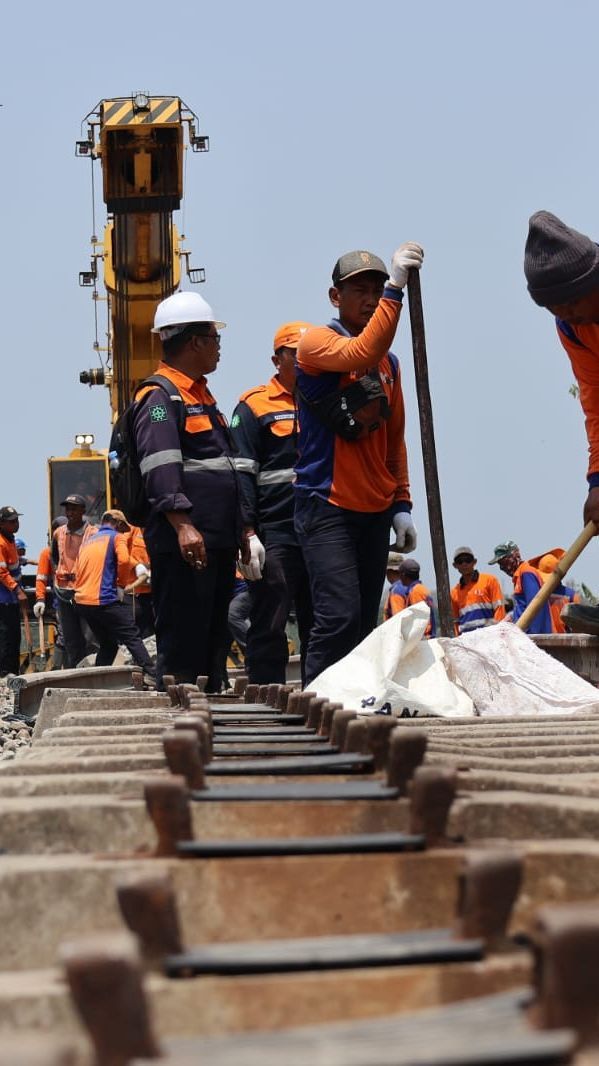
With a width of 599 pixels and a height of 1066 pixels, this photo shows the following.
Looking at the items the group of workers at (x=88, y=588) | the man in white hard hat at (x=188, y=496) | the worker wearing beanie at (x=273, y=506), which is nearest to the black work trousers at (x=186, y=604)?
the man in white hard hat at (x=188, y=496)

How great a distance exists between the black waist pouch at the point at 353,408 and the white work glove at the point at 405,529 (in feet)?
1.83

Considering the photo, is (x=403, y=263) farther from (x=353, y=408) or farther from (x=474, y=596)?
(x=474, y=596)

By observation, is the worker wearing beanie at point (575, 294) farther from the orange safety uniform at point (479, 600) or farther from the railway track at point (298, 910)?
the orange safety uniform at point (479, 600)

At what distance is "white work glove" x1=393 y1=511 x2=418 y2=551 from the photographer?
690 centimetres

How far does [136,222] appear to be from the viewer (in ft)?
69.8

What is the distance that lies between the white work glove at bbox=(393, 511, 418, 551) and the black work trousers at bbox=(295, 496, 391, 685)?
Answer: 244 millimetres

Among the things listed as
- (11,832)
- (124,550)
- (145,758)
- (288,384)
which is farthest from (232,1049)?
(124,550)

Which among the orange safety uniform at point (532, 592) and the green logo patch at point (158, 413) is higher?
the green logo patch at point (158, 413)

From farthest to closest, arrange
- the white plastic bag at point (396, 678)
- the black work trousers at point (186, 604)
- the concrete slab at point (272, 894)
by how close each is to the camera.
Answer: the black work trousers at point (186, 604)
the white plastic bag at point (396, 678)
the concrete slab at point (272, 894)

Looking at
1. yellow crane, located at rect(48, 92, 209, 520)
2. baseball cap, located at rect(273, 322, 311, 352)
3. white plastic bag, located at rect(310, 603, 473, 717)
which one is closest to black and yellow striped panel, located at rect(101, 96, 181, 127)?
yellow crane, located at rect(48, 92, 209, 520)

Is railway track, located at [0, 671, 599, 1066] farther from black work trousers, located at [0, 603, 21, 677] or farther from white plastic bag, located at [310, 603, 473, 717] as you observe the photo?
black work trousers, located at [0, 603, 21, 677]

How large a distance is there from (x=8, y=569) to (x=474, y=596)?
15.8 ft

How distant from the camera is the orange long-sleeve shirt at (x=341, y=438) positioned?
6.24 m

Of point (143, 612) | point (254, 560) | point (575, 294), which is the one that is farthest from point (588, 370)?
point (143, 612)
